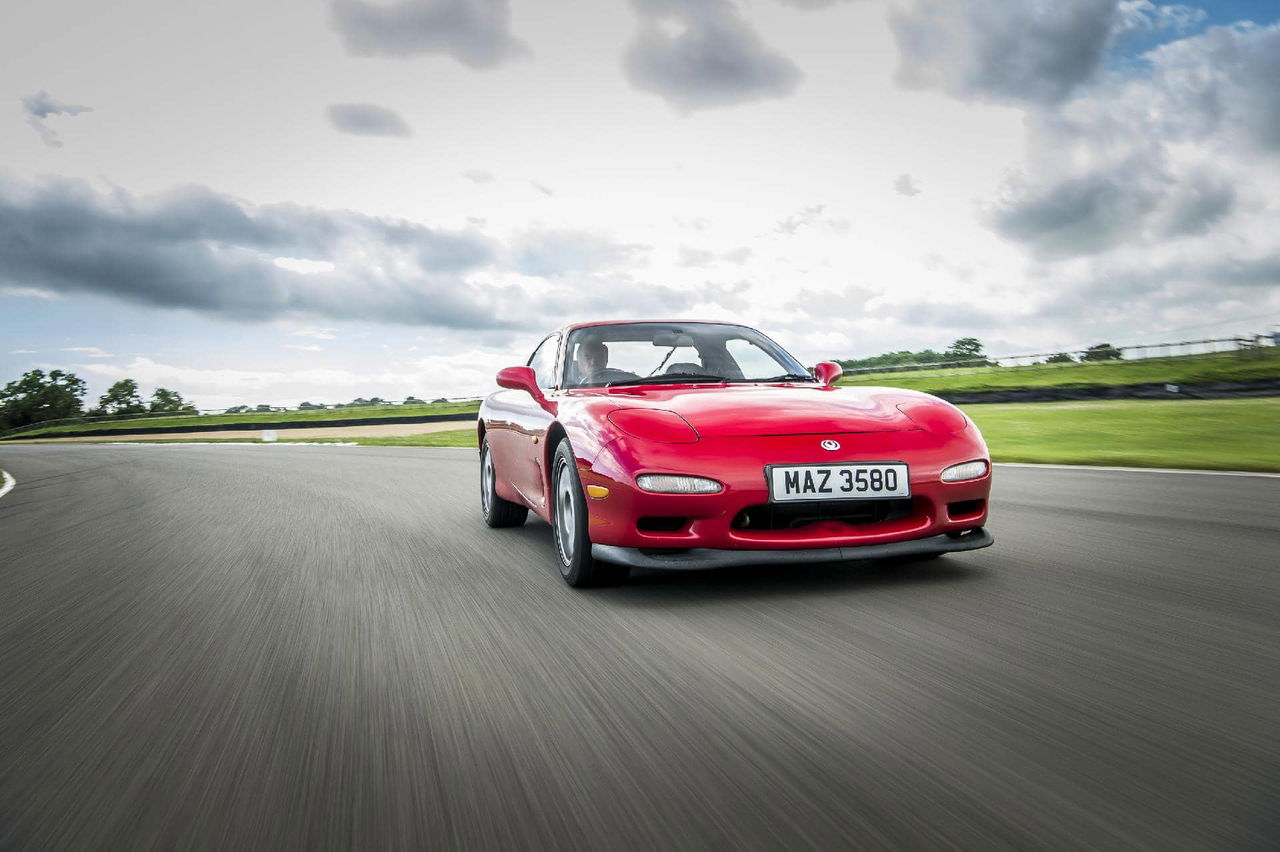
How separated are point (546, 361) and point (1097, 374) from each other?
108ft

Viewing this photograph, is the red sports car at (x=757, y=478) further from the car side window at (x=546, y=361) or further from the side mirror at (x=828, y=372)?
the car side window at (x=546, y=361)

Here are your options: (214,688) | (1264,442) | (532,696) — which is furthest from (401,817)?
(1264,442)

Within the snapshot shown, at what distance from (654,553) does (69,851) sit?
2360 mm

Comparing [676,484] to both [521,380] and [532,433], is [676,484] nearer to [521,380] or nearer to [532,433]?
[532,433]

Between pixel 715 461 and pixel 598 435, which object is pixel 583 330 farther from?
pixel 715 461

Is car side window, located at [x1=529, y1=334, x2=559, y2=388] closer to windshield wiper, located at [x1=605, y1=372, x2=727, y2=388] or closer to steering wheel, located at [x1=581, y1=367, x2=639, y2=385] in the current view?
steering wheel, located at [x1=581, y1=367, x2=639, y2=385]

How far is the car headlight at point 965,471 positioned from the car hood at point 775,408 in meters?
0.25

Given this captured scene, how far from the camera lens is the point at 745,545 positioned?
3736 millimetres

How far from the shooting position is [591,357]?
215 inches

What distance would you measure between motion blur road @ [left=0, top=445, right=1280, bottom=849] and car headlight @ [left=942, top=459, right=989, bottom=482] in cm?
48

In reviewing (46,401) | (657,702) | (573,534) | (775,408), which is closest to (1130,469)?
(775,408)

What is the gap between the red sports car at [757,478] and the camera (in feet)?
12.3

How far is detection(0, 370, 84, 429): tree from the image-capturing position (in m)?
118

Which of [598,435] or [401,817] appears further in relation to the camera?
[598,435]
